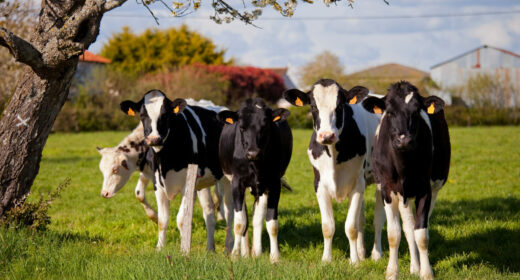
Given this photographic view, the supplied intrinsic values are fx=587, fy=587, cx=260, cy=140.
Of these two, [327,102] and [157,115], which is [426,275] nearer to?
[327,102]

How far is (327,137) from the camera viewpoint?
6285 mm

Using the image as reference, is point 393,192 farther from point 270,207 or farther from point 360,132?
point 270,207

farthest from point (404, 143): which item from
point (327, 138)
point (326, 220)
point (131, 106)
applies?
point (131, 106)

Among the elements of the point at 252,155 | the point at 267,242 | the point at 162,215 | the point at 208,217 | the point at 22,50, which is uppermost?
the point at 22,50

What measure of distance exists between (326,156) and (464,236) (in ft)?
9.17

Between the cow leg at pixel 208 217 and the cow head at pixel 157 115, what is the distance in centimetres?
120

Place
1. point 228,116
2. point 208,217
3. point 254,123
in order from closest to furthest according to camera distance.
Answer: point 254,123, point 228,116, point 208,217

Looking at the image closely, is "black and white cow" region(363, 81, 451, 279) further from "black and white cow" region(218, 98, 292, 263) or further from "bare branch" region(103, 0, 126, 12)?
"bare branch" region(103, 0, 126, 12)

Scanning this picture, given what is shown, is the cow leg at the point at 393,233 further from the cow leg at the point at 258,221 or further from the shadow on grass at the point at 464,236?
the cow leg at the point at 258,221

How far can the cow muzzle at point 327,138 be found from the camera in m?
6.29

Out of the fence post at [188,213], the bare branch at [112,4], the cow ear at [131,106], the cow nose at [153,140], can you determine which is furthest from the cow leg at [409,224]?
the bare branch at [112,4]

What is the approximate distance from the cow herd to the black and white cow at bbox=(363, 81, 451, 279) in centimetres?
1

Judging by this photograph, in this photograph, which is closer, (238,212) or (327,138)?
(327,138)

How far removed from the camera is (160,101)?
7.65m
